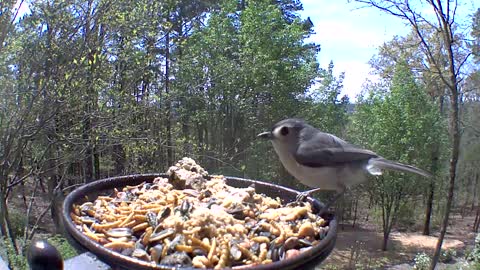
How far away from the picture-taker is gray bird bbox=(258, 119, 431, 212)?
6.16ft

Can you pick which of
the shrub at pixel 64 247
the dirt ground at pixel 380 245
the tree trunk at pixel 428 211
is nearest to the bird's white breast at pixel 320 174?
the shrub at pixel 64 247

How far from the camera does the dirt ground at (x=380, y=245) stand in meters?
12.8

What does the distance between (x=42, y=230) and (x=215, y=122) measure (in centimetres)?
479

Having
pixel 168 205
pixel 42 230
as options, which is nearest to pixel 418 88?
pixel 42 230

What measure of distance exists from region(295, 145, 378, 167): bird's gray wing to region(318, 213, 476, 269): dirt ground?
982 centimetres

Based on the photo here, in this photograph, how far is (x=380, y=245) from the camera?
15.1 meters

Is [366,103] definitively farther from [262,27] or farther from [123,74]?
[123,74]

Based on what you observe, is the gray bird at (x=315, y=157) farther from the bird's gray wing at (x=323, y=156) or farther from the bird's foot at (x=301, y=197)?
the bird's foot at (x=301, y=197)

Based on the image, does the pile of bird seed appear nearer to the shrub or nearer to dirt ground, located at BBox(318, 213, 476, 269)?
the shrub

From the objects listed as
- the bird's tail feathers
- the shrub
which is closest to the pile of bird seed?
the bird's tail feathers

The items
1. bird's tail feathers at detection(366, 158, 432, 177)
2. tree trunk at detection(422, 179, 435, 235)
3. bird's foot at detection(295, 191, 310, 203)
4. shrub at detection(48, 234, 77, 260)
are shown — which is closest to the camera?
bird's foot at detection(295, 191, 310, 203)

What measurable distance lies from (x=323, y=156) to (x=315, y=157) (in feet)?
0.13

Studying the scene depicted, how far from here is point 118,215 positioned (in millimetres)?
1363

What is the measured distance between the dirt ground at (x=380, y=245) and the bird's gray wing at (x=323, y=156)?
982 centimetres
